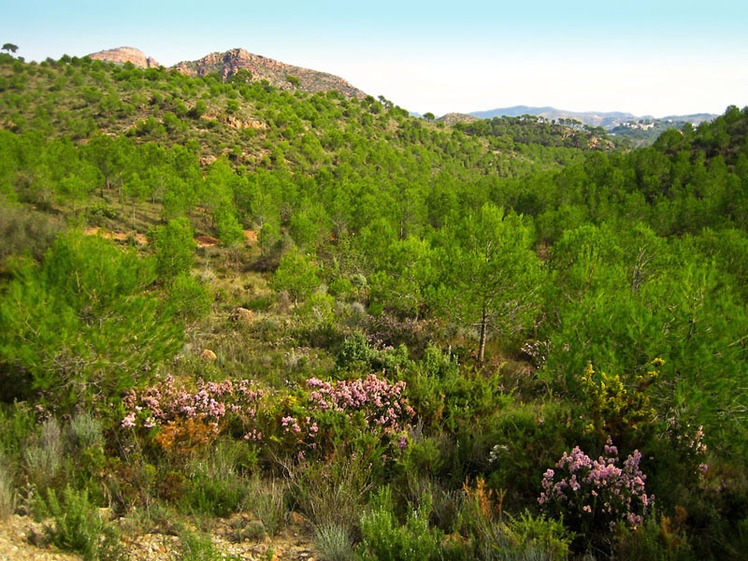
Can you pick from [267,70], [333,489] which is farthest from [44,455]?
[267,70]

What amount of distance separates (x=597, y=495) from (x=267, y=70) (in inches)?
6255

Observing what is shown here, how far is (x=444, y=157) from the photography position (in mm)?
77250

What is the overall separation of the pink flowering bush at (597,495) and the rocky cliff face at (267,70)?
135 meters

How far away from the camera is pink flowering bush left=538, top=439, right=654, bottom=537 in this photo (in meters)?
4.51

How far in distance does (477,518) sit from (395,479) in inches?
54.0

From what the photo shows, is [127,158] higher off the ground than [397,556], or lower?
higher

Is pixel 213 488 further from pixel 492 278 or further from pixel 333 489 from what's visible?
pixel 492 278

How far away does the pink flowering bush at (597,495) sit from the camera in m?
4.51

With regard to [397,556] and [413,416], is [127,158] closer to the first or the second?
[413,416]

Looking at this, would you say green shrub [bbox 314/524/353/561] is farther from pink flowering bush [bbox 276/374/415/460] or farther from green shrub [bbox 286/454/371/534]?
pink flowering bush [bbox 276/374/415/460]

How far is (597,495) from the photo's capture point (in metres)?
4.58

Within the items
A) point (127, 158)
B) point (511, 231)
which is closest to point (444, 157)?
point (127, 158)

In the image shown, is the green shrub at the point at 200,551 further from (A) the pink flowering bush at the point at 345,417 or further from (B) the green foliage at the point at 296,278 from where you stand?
(B) the green foliage at the point at 296,278

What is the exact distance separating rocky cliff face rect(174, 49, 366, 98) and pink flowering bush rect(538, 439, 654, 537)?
135 metres
